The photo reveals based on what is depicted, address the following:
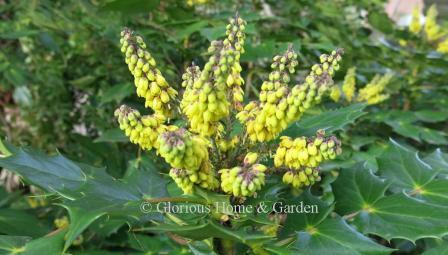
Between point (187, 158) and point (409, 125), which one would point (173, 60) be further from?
point (187, 158)

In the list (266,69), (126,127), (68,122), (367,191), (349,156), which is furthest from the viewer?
(68,122)

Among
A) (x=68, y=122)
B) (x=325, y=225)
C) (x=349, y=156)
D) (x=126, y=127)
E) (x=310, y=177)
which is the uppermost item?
(x=126, y=127)

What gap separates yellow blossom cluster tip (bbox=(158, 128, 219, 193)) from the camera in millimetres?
762

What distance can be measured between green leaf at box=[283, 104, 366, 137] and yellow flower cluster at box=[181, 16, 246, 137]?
26 cm

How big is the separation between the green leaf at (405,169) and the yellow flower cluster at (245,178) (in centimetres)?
52

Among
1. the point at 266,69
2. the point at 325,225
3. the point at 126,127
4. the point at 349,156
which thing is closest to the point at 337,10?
the point at 266,69

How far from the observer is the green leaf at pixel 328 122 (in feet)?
3.56

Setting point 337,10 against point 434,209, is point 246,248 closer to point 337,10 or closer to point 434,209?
point 434,209

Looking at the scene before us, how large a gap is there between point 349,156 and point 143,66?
3.11 ft

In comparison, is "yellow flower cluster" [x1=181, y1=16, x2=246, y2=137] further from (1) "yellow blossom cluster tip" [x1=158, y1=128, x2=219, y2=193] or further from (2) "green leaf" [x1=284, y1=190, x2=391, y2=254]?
(2) "green leaf" [x1=284, y1=190, x2=391, y2=254]

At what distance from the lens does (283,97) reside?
814mm

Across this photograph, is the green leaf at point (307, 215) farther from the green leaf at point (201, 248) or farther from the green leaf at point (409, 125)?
the green leaf at point (409, 125)

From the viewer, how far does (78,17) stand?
7.43ft

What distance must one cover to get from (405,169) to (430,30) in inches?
47.3
